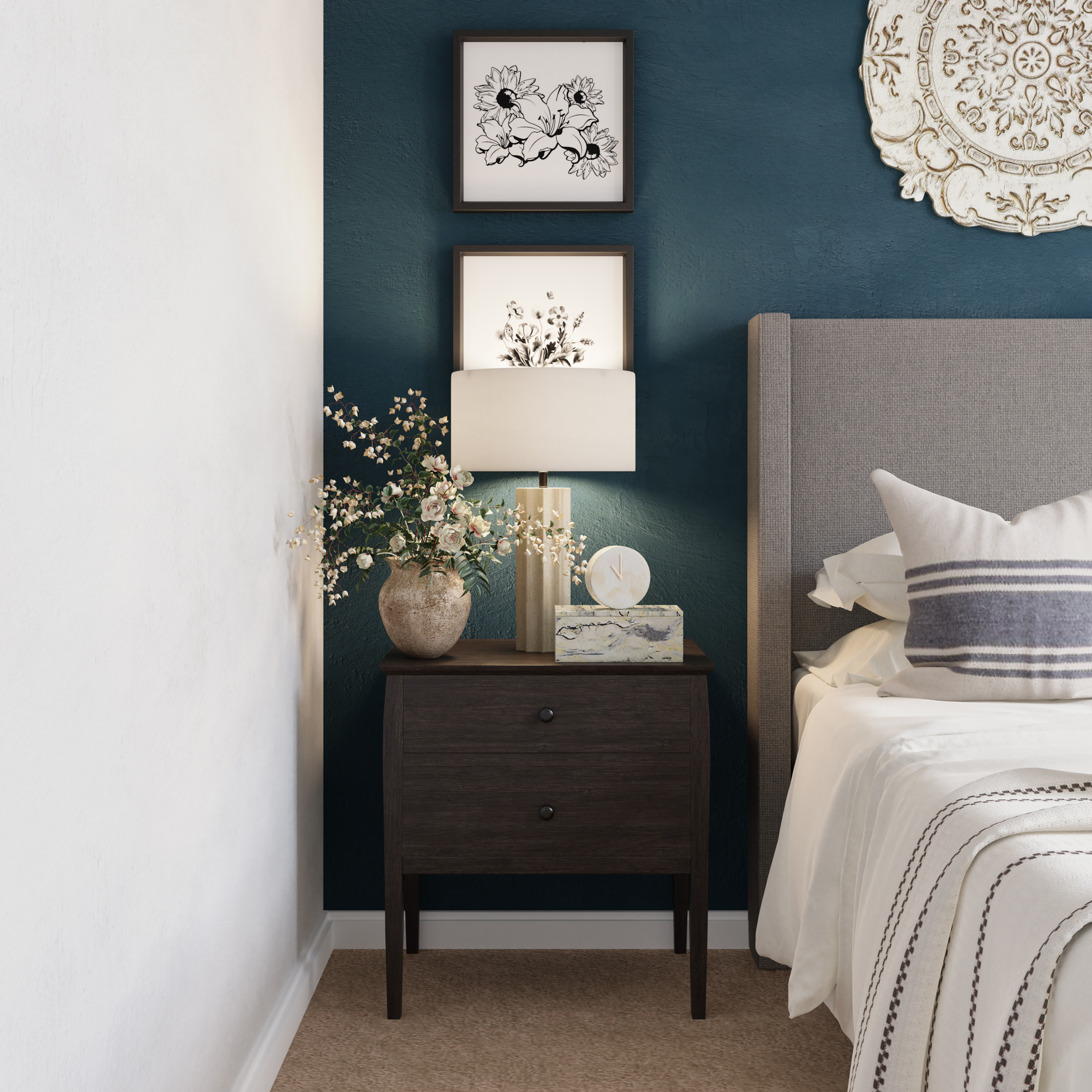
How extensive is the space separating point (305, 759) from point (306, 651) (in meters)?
0.25

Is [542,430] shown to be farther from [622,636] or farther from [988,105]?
[988,105]

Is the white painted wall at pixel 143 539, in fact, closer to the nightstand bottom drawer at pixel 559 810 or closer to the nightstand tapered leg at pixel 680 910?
the nightstand bottom drawer at pixel 559 810

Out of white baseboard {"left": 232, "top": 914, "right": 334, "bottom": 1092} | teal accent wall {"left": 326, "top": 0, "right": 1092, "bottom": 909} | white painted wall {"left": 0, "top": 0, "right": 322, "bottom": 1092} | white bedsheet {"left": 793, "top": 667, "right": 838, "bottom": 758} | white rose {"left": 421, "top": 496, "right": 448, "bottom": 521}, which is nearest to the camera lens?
white painted wall {"left": 0, "top": 0, "right": 322, "bottom": 1092}

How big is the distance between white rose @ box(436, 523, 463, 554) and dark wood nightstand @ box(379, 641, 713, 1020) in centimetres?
24

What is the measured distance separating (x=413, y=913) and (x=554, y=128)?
1.97 meters

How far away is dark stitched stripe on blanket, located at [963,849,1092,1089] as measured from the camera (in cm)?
104

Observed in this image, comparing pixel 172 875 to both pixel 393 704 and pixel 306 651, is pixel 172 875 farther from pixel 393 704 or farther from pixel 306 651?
pixel 306 651

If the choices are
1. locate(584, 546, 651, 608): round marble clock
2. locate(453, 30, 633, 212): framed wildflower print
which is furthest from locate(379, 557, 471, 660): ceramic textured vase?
locate(453, 30, 633, 212): framed wildflower print

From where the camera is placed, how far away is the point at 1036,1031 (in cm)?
91

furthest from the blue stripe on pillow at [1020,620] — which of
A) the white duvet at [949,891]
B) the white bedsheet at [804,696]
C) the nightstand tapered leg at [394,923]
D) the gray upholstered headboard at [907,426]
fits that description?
the nightstand tapered leg at [394,923]

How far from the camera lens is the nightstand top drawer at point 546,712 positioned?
1.93 meters

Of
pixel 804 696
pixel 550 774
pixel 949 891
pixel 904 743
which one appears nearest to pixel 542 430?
pixel 550 774

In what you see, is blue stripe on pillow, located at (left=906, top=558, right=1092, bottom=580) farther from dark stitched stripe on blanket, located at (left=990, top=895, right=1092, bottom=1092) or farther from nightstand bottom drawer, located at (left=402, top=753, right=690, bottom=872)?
dark stitched stripe on blanket, located at (left=990, top=895, right=1092, bottom=1092)

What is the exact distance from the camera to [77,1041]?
Result: 0.97 m
